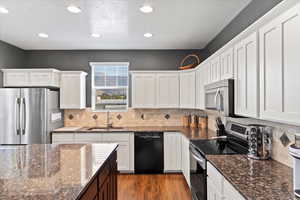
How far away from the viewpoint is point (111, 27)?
335cm

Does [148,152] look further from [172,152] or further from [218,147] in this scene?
[218,147]

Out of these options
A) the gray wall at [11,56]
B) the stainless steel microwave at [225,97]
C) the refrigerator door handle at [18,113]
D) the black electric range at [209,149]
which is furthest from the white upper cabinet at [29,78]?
the stainless steel microwave at [225,97]

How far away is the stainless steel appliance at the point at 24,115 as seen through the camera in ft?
12.2

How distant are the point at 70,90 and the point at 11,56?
144 centimetres

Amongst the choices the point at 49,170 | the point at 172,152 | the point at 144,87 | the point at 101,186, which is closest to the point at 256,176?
the point at 101,186

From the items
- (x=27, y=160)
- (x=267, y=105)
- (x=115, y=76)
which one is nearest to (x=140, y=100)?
(x=115, y=76)

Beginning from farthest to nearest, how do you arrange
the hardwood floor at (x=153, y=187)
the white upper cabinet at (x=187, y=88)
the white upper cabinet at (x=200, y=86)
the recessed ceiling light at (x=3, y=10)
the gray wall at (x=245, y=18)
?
the white upper cabinet at (x=187, y=88) < the white upper cabinet at (x=200, y=86) < the hardwood floor at (x=153, y=187) < the recessed ceiling light at (x=3, y=10) < the gray wall at (x=245, y=18)

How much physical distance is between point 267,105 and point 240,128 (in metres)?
1.09

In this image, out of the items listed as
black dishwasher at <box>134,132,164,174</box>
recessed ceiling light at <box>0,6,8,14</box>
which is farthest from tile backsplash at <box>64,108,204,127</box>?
recessed ceiling light at <box>0,6,8,14</box>

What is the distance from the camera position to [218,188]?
5.94 feet

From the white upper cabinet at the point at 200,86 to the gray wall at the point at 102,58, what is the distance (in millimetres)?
915

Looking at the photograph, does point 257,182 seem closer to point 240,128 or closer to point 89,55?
point 240,128

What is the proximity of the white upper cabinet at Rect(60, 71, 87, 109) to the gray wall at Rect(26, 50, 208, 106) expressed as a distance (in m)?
0.39

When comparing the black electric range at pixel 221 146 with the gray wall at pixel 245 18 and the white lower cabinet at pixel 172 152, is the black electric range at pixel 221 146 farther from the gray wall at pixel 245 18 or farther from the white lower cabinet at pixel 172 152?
the gray wall at pixel 245 18
